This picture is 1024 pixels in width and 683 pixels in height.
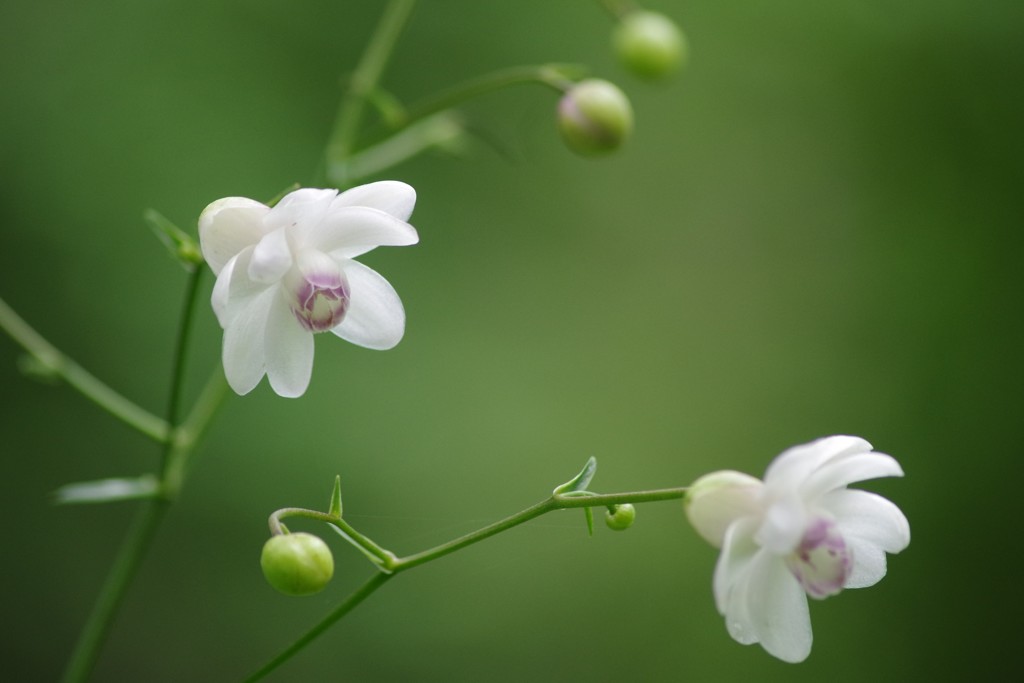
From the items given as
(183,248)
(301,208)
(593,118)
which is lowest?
(301,208)

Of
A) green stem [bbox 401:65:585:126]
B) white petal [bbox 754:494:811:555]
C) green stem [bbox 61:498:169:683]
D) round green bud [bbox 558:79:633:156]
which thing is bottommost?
white petal [bbox 754:494:811:555]

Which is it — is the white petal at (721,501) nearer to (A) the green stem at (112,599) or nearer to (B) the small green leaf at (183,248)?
(B) the small green leaf at (183,248)

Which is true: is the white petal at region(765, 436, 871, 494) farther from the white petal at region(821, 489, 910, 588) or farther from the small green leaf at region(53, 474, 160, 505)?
the small green leaf at region(53, 474, 160, 505)

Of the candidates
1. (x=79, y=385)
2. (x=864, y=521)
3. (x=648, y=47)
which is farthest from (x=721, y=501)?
(x=648, y=47)

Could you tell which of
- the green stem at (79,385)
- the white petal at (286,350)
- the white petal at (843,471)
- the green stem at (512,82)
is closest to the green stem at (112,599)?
the green stem at (79,385)

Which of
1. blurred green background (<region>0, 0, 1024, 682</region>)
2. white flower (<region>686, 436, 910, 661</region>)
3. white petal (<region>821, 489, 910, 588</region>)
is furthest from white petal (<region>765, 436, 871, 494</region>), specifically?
blurred green background (<region>0, 0, 1024, 682</region>)

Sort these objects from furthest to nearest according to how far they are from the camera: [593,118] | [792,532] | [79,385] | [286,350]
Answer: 1. [593,118]
2. [79,385]
3. [286,350]
4. [792,532]

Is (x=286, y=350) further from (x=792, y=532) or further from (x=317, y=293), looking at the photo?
(x=792, y=532)
